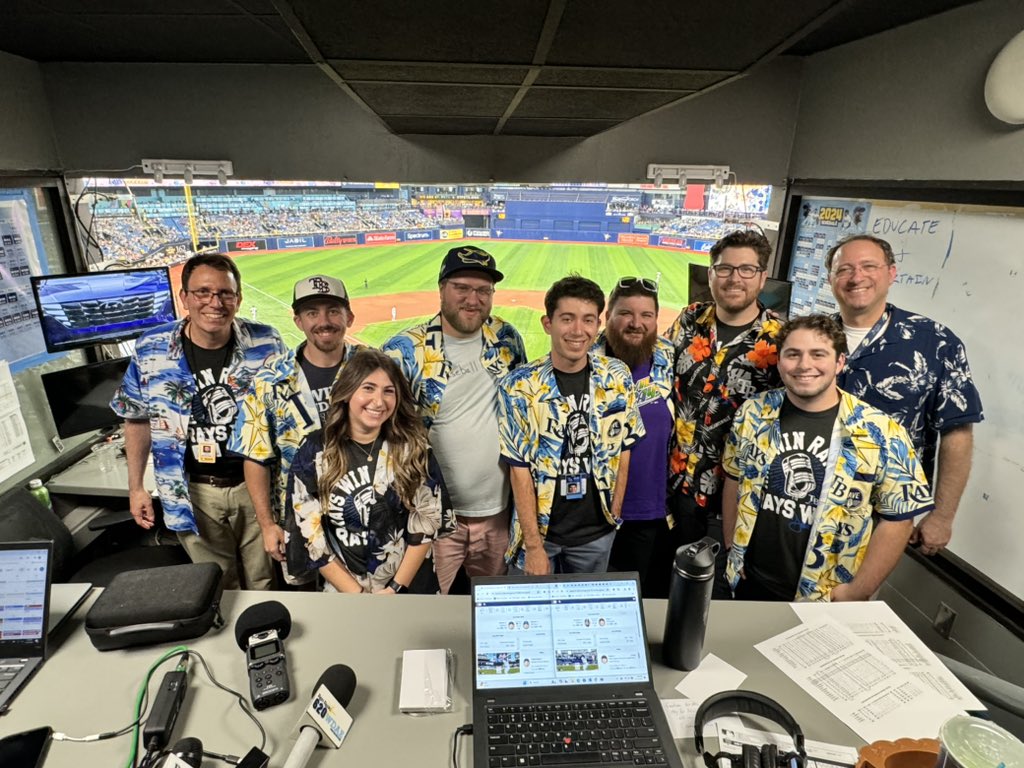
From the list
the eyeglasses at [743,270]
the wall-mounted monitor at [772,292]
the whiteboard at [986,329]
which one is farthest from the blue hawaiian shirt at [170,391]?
the whiteboard at [986,329]

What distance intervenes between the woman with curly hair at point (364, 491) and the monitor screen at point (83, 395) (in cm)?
194

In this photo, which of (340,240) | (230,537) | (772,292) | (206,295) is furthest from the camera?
(340,240)

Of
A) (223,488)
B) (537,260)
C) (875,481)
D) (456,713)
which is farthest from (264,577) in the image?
(537,260)

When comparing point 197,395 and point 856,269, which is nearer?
point 856,269

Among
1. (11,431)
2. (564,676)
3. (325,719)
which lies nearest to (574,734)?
(564,676)

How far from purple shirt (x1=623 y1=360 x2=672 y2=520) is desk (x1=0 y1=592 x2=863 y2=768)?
3.14 ft

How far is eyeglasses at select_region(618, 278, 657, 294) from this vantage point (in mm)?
2478

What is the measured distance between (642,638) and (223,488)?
6.74 ft

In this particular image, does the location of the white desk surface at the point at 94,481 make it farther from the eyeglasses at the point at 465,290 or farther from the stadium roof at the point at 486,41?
the stadium roof at the point at 486,41

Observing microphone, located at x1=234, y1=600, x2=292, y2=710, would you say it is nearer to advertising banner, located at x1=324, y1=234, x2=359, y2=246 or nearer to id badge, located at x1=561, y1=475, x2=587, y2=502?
id badge, located at x1=561, y1=475, x2=587, y2=502

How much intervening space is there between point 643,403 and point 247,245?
139 inches

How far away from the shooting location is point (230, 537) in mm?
2688

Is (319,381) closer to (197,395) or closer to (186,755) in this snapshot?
(197,395)

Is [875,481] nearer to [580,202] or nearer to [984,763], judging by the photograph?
[984,763]
